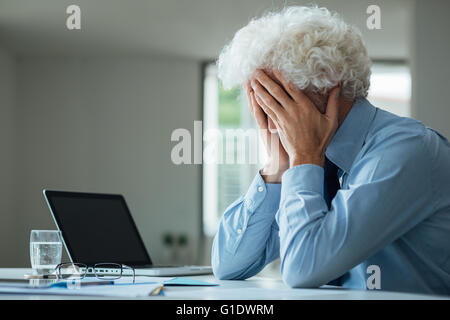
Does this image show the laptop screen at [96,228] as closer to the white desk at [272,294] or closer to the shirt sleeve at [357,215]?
the white desk at [272,294]

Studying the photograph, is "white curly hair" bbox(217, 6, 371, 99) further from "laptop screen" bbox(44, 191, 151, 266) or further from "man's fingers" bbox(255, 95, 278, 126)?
"laptop screen" bbox(44, 191, 151, 266)

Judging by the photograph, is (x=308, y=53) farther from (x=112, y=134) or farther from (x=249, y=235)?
(x=112, y=134)

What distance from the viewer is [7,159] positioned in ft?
19.2

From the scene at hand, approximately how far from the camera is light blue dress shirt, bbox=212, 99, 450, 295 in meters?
0.96

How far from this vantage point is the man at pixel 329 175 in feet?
3.19

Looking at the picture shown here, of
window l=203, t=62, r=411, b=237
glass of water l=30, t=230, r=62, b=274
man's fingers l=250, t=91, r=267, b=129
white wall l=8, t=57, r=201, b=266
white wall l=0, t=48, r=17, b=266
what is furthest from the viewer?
window l=203, t=62, r=411, b=237

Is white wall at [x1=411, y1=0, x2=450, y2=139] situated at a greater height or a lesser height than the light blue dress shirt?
greater

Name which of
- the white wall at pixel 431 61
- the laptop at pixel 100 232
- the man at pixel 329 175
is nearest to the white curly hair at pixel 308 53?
the man at pixel 329 175

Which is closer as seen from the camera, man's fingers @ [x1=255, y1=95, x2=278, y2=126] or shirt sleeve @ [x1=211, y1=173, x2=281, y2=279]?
man's fingers @ [x1=255, y1=95, x2=278, y2=126]

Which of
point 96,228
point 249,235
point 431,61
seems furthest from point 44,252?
point 431,61

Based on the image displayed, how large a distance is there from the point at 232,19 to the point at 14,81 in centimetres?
264

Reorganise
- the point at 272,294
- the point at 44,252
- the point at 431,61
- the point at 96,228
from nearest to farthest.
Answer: the point at 272,294, the point at 44,252, the point at 96,228, the point at 431,61

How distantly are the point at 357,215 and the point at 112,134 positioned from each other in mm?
5455

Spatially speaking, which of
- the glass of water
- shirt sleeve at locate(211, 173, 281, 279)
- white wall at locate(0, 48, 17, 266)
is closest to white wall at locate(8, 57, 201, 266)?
white wall at locate(0, 48, 17, 266)
